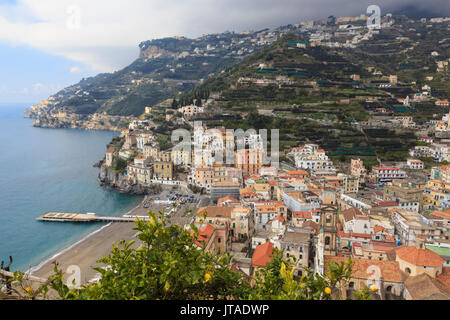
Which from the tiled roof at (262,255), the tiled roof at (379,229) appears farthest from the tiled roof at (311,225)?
the tiled roof at (262,255)

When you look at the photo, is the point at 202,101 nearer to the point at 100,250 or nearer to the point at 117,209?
the point at 117,209

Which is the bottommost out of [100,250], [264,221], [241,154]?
[100,250]

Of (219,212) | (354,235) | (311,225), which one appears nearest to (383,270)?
(354,235)

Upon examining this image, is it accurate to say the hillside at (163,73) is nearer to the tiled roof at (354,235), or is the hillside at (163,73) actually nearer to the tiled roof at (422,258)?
the tiled roof at (354,235)

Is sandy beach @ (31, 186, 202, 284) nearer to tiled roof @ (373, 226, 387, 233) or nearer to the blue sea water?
the blue sea water

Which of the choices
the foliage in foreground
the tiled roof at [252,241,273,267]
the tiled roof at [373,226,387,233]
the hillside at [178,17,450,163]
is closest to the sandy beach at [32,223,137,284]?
the tiled roof at [252,241,273,267]
